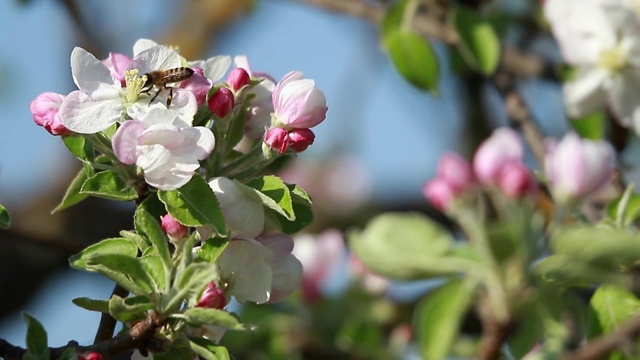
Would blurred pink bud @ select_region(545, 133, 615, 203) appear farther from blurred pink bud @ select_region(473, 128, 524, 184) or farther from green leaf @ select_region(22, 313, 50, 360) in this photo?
green leaf @ select_region(22, 313, 50, 360)

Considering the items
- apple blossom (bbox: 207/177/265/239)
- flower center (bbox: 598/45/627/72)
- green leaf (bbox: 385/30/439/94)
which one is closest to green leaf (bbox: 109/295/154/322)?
apple blossom (bbox: 207/177/265/239)

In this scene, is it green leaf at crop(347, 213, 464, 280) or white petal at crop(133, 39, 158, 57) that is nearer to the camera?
white petal at crop(133, 39, 158, 57)

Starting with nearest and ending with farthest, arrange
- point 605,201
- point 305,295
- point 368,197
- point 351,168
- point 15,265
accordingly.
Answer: point 605,201
point 305,295
point 15,265
point 368,197
point 351,168

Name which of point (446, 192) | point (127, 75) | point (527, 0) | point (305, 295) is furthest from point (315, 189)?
point (127, 75)

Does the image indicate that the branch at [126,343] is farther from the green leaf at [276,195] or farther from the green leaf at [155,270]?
the green leaf at [276,195]

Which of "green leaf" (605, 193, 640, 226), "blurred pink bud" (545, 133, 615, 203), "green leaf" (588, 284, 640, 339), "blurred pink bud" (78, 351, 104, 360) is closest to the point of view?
"blurred pink bud" (78, 351, 104, 360)

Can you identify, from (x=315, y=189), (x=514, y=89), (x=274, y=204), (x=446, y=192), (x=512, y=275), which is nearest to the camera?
(x=274, y=204)

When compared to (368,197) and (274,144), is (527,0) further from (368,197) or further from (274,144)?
(274,144)
